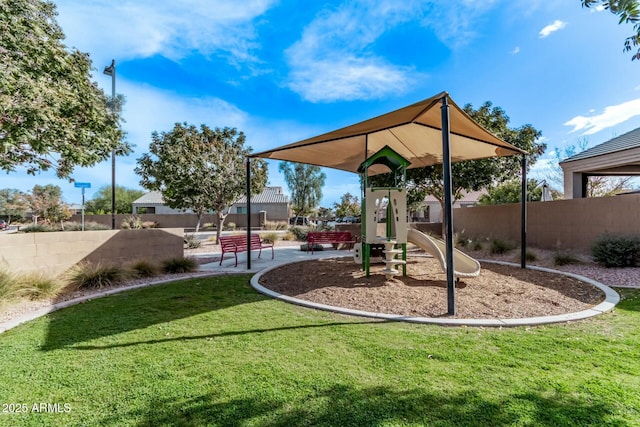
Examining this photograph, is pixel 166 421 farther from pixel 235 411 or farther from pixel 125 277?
pixel 125 277

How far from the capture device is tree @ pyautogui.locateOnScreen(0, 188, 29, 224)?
3107 centimetres

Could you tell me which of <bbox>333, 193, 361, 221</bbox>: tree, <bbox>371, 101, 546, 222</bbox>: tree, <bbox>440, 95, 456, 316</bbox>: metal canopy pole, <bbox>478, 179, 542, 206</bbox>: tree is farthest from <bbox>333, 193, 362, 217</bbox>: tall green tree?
<bbox>440, 95, 456, 316</bbox>: metal canopy pole

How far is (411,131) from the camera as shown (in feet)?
24.2

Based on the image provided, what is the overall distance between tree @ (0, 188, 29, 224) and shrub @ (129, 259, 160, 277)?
3273 cm

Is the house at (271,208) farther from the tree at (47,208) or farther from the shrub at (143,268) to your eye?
the shrub at (143,268)

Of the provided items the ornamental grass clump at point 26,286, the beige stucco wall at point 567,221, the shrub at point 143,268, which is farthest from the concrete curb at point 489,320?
the beige stucco wall at point 567,221

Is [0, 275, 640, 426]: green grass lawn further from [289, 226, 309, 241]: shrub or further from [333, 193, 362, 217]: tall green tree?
[333, 193, 362, 217]: tall green tree

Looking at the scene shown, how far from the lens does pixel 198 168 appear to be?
1470 centimetres

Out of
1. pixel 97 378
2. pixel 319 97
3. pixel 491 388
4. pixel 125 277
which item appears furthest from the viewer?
pixel 319 97

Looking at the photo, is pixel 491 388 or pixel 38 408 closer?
pixel 38 408

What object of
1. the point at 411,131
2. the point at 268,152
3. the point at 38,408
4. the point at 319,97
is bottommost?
the point at 38,408

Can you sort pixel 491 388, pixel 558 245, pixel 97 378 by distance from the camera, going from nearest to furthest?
pixel 491 388 → pixel 97 378 → pixel 558 245

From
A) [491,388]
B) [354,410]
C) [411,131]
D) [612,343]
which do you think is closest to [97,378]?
[354,410]

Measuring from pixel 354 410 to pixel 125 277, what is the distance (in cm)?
663
